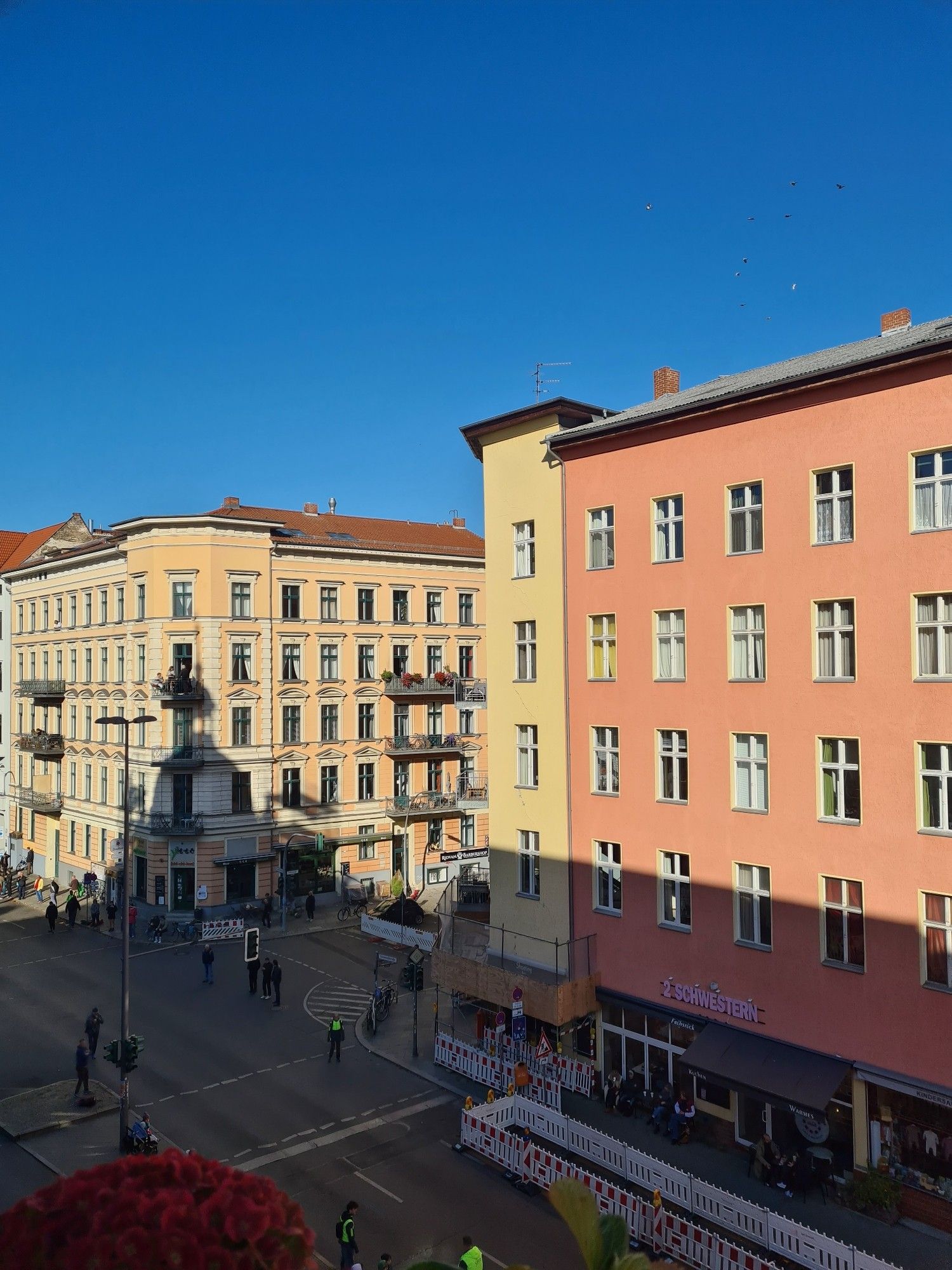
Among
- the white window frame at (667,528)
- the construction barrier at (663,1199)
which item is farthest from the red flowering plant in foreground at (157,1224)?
the white window frame at (667,528)

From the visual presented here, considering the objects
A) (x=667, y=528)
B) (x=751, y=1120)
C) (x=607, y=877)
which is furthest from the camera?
(x=607, y=877)

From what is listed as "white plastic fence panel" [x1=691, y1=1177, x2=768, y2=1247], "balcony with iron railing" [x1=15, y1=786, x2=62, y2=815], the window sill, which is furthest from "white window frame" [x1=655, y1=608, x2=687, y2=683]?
"balcony with iron railing" [x1=15, y1=786, x2=62, y2=815]

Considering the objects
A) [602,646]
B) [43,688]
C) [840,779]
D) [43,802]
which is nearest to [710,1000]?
[840,779]

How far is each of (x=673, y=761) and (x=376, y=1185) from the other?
10128 millimetres

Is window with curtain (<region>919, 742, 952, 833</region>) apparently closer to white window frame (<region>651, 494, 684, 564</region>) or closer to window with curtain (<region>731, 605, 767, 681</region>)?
window with curtain (<region>731, 605, 767, 681</region>)

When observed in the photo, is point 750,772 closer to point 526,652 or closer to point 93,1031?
point 526,652

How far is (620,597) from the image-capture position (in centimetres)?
2283

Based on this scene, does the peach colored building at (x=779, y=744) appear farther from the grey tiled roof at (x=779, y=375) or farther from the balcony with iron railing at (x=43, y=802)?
the balcony with iron railing at (x=43, y=802)

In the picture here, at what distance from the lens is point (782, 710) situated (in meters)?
19.6

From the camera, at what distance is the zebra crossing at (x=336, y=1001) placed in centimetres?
2878

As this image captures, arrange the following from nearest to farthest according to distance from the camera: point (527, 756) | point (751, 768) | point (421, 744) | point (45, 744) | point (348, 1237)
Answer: point (348, 1237) < point (751, 768) < point (527, 756) < point (421, 744) < point (45, 744)

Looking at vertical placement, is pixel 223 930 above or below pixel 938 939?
below

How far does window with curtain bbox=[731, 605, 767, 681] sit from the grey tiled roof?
433cm

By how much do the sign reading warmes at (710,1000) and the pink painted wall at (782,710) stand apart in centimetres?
19
